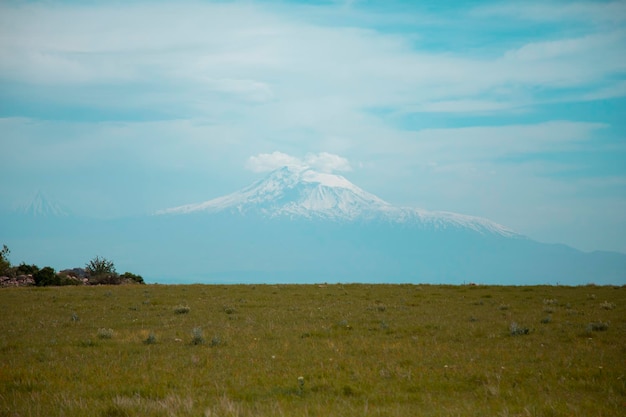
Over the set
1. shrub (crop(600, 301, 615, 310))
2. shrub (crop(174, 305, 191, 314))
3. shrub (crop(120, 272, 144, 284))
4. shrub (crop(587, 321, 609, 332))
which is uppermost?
shrub (crop(120, 272, 144, 284))

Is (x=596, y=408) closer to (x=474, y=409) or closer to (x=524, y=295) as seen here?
(x=474, y=409)

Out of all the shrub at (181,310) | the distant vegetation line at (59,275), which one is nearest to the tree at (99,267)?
the distant vegetation line at (59,275)

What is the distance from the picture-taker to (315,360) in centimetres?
1591

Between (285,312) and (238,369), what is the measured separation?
467 inches

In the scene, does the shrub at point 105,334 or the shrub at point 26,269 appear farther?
the shrub at point 26,269

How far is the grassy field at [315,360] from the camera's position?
11.7 meters

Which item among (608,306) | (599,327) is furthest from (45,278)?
(599,327)

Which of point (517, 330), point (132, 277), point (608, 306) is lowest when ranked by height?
point (517, 330)

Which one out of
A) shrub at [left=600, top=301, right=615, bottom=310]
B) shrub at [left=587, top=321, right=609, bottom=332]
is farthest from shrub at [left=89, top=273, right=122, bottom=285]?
shrub at [left=587, top=321, right=609, bottom=332]

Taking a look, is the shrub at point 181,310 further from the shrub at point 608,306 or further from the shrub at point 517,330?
the shrub at point 608,306

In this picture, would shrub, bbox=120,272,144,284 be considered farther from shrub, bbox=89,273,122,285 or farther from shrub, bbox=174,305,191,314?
shrub, bbox=174,305,191,314

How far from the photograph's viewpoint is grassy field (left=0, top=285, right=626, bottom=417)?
11.7 metres

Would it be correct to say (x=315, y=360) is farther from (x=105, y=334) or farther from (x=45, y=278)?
(x=45, y=278)

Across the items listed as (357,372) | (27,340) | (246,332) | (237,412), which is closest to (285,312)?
(246,332)
